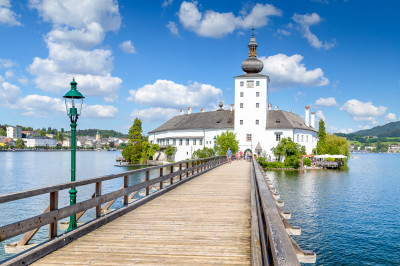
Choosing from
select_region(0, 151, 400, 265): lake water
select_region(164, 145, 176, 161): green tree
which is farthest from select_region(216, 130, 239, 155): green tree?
select_region(0, 151, 400, 265): lake water

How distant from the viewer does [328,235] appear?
20047 millimetres

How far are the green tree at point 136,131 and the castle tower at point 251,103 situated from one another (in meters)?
27.7

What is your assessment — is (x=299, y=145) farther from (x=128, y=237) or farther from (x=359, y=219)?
(x=128, y=237)

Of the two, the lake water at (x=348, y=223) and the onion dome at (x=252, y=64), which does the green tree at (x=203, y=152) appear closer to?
the onion dome at (x=252, y=64)

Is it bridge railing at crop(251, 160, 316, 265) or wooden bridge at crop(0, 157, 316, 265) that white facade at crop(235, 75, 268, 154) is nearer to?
wooden bridge at crop(0, 157, 316, 265)

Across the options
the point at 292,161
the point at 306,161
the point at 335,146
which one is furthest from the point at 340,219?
the point at 335,146

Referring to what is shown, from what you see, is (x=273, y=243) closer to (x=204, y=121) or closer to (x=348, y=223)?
(x=348, y=223)

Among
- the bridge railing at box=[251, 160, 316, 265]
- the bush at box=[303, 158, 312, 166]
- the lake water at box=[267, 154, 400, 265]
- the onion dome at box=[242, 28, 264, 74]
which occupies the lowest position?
the lake water at box=[267, 154, 400, 265]

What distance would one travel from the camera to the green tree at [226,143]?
6888cm

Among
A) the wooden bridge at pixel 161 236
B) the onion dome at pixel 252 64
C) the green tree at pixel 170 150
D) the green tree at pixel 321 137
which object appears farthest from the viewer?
the green tree at pixel 321 137

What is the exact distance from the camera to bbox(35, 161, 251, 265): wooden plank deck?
208 inches

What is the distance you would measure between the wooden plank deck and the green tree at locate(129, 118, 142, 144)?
78586mm

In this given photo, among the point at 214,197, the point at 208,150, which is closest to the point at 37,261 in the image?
the point at 214,197

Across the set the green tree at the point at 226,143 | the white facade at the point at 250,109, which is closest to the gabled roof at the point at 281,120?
the white facade at the point at 250,109
